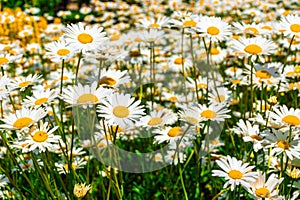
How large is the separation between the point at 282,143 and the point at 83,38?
0.75 metres

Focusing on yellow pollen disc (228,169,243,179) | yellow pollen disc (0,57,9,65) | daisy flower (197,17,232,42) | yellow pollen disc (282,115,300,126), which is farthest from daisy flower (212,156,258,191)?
yellow pollen disc (0,57,9,65)

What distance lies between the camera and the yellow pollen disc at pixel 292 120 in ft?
4.81

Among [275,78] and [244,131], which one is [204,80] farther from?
[244,131]

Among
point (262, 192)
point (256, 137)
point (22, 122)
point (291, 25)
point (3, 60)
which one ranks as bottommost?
point (262, 192)

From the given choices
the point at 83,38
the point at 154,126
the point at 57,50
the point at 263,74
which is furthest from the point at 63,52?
the point at 263,74

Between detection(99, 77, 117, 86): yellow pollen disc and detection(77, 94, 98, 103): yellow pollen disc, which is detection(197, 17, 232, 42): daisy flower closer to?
detection(99, 77, 117, 86): yellow pollen disc

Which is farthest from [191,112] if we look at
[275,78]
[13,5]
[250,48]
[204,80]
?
[13,5]

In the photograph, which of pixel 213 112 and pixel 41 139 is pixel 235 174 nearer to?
pixel 213 112

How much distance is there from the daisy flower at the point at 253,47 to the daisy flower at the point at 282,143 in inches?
12.7

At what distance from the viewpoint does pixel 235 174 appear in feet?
4.48

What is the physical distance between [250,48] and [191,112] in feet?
1.14

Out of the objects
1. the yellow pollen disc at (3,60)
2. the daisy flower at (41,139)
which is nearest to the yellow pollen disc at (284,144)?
the daisy flower at (41,139)

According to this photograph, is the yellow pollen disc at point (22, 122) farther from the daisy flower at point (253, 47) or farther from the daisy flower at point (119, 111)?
the daisy flower at point (253, 47)

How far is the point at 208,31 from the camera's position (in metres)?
1.79
